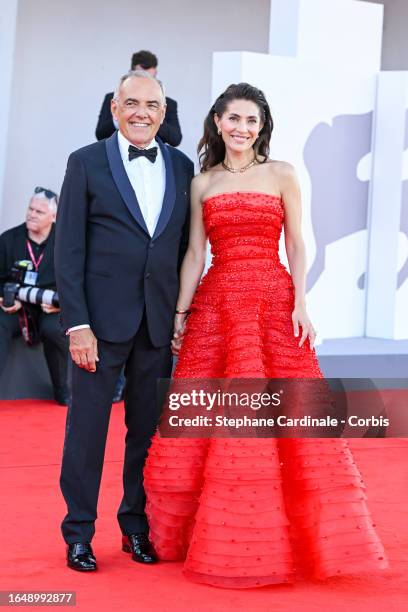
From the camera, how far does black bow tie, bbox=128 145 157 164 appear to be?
3.77m

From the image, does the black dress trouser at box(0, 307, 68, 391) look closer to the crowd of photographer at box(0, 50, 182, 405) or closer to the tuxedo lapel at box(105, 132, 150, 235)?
the crowd of photographer at box(0, 50, 182, 405)

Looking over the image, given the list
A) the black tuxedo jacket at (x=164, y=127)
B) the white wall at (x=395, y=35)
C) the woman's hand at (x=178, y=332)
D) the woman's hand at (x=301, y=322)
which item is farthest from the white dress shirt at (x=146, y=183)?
the white wall at (x=395, y=35)

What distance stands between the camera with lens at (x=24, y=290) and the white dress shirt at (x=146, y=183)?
3323 mm

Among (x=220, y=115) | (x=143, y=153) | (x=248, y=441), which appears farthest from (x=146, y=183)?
(x=248, y=441)


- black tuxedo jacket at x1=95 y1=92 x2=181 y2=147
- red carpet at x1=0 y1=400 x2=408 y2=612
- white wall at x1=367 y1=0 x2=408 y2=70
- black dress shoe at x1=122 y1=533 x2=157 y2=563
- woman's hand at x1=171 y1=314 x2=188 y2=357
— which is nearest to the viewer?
red carpet at x1=0 y1=400 x2=408 y2=612

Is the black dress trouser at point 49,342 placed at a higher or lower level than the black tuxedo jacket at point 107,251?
lower

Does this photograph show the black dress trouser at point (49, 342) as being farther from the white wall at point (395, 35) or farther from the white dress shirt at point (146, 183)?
the white wall at point (395, 35)

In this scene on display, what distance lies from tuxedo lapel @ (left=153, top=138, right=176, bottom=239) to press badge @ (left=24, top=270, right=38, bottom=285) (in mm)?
3383

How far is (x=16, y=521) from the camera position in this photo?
14.4 feet

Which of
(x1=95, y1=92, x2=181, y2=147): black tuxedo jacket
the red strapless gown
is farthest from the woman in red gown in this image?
(x1=95, y1=92, x2=181, y2=147): black tuxedo jacket

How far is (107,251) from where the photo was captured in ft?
12.2

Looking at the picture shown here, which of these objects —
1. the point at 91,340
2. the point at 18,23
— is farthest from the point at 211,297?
the point at 18,23

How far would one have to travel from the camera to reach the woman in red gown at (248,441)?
3.62 meters

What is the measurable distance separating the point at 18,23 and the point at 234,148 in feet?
18.1
